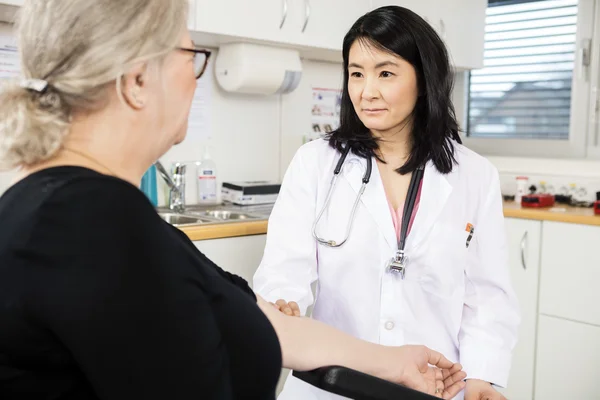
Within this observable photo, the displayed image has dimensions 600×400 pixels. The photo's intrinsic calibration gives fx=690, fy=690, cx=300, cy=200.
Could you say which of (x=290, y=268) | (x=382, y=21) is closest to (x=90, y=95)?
(x=290, y=268)

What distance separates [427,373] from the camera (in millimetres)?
1192

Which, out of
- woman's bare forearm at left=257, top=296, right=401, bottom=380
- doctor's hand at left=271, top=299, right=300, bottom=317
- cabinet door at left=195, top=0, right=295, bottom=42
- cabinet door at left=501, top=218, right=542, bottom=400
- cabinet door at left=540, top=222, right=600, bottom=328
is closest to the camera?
woman's bare forearm at left=257, top=296, right=401, bottom=380

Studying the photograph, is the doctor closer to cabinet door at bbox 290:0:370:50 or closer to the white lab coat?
the white lab coat

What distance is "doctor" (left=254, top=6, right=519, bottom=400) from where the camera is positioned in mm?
1597

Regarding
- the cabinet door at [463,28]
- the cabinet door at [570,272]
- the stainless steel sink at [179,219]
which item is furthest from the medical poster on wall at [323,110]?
the cabinet door at [570,272]

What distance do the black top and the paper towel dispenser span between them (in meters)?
2.10

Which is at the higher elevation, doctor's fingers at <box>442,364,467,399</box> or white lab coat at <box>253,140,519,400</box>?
white lab coat at <box>253,140,519,400</box>

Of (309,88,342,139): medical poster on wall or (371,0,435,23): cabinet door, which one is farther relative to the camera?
(309,88,342,139): medical poster on wall

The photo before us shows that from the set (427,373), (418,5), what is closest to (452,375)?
(427,373)

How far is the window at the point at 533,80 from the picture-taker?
3.54 metres

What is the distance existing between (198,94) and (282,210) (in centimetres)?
145

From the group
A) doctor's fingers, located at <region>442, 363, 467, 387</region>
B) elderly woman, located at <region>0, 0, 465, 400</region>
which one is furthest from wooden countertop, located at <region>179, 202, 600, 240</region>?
elderly woman, located at <region>0, 0, 465, 400</region>

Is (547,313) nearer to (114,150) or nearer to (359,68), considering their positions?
(359,68)

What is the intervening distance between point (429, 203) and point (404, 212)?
68 millimetres
